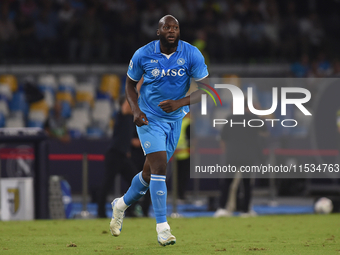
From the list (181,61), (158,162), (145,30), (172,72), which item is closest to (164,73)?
(172,72)

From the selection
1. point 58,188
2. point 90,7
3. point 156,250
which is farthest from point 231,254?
point 90,7

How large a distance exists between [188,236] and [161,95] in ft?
6.65

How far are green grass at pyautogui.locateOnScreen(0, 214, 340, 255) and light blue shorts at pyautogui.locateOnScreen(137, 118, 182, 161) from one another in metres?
1.03

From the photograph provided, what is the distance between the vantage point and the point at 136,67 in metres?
6.31

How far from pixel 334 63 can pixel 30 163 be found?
29.8ft

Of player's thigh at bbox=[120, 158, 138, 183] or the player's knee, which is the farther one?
player's thigh at bbox=[120, 158, 138, 183]

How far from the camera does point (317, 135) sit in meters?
12.6

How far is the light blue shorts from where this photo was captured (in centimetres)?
608

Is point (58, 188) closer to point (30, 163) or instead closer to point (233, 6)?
point (30, 163)

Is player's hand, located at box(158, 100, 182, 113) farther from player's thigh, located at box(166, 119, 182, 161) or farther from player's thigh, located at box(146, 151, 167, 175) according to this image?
player's thigh, located at box(146, 151, 167, 175)

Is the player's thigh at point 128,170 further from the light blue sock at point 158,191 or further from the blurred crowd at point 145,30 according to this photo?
the blurred crowd at point 145,30

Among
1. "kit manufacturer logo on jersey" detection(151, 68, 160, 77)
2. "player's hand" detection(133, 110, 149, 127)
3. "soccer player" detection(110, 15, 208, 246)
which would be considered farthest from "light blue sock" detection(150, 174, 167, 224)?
"kit manufacturer logo on jersey" detection(151, 68, 160, 77)

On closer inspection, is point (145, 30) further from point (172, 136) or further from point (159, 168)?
point (159, 168)
